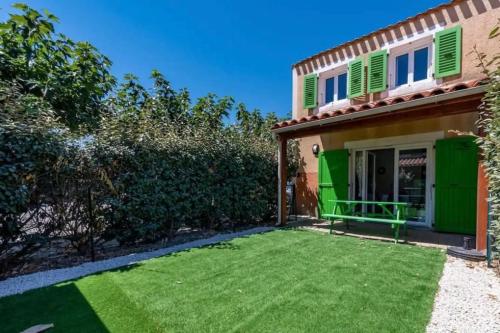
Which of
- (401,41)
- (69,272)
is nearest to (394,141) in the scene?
(401,41)

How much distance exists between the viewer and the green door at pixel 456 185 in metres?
6.66

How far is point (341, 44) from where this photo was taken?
30.9 ft

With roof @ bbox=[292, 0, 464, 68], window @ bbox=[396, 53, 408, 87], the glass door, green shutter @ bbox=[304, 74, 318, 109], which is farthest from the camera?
green shutter @ bbox=[304, 74, 318, 109]

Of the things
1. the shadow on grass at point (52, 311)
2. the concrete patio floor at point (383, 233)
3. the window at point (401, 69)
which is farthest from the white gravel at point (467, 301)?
the window at point (401, 69)

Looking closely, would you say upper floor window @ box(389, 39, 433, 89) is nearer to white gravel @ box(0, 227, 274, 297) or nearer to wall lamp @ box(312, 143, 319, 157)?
wall lamp @ box(312, 143, 319, 157)

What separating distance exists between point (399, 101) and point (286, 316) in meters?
5.03

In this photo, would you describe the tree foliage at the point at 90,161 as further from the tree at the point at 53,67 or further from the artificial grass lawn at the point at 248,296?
the artificial grass lawn at the point at 248,296

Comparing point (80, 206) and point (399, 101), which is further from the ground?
point (399, 101)

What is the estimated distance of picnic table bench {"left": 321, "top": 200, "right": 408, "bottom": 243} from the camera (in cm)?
623

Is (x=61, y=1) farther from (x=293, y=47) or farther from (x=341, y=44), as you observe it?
(x=293, y=47)

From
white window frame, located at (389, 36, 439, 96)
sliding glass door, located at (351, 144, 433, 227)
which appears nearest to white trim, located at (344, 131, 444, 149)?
sliding glass door, located at (351, 144, 433, 227)

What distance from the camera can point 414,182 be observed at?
26.2 feet

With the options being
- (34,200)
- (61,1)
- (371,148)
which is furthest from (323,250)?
(61,1)

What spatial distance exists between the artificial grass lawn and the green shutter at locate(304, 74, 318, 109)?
21.3ft
